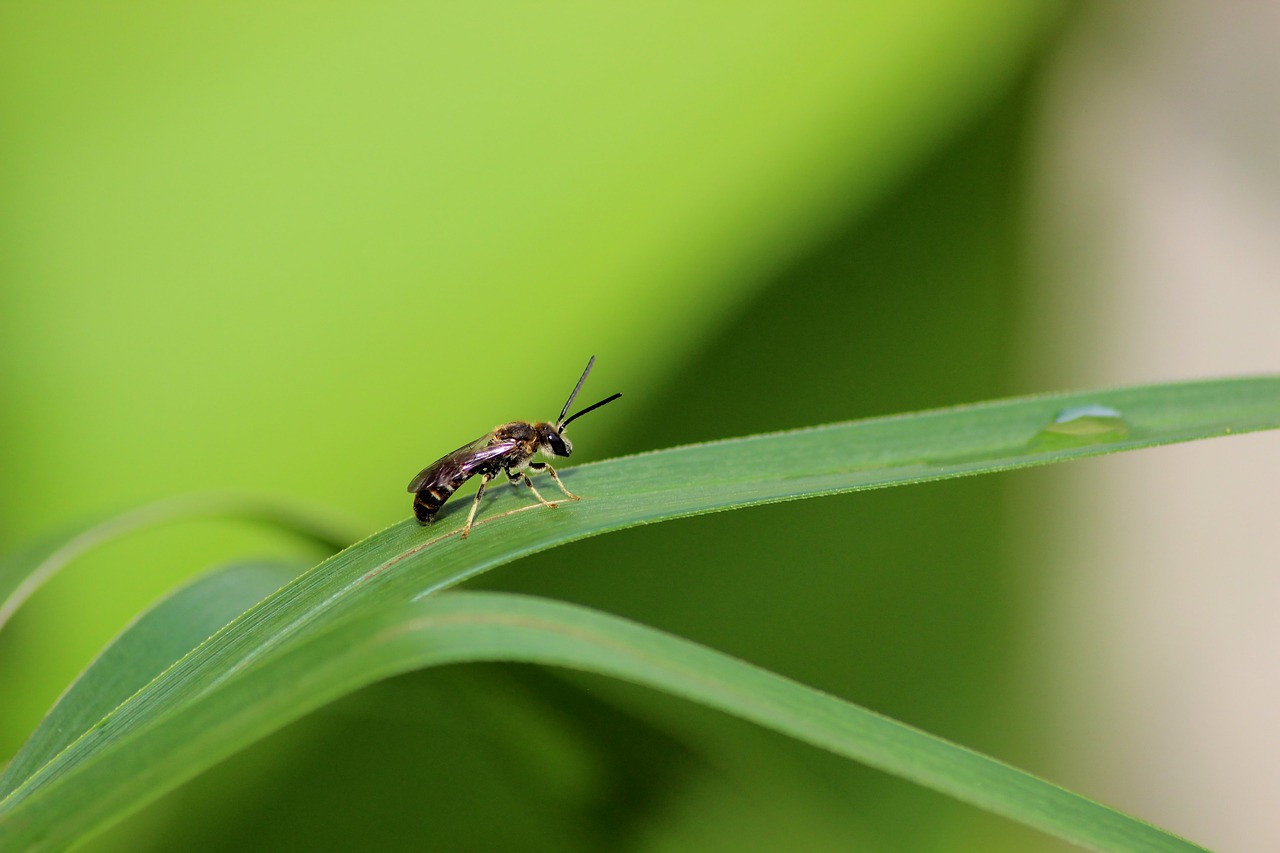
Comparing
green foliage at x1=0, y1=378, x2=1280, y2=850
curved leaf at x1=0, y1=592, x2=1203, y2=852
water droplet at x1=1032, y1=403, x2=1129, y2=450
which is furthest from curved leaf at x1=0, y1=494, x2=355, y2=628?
water droplet at x1=1032, y1=403, x2=1129, y2=450

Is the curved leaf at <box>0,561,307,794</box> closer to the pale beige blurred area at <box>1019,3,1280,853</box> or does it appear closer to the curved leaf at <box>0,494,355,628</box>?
the curved leaf at <box>0,494,355,628</box>

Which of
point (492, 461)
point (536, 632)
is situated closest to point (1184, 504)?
point (492, 461)

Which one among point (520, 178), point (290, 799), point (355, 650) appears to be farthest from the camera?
point (520, 178)

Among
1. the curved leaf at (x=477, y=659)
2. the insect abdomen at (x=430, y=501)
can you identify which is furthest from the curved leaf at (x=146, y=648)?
the curved leaf at (x=477, y=659)

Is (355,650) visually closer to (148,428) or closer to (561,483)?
(561,483)

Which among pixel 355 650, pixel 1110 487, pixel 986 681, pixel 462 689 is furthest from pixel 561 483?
pixel 1110 487

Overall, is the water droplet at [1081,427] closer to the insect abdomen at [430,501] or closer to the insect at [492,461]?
the insect at [492,461]
